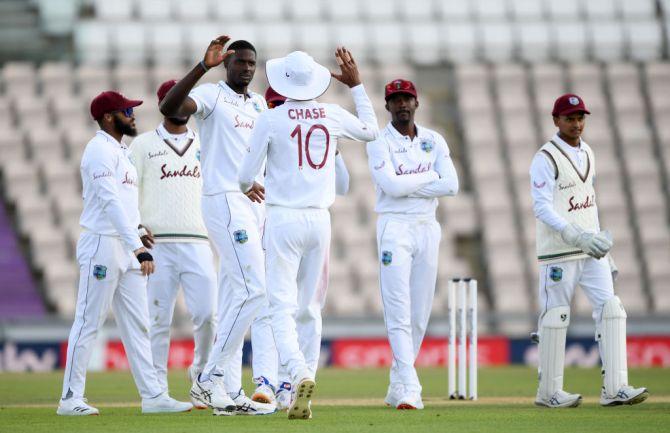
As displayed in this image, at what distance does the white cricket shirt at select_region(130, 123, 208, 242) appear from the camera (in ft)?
27.5

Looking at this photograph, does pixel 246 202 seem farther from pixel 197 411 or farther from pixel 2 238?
pixel 2 238

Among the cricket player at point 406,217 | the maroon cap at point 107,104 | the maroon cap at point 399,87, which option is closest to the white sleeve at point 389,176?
the cricket player at point 406,217

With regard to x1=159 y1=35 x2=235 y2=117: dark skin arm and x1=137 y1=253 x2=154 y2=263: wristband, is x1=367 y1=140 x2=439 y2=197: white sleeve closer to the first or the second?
x1=159 y1=35 x2=235 y2=117: dark skin arm

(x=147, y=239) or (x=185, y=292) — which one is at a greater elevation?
(x=147, y=239)

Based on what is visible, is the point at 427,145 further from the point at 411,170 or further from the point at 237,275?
the point at 237,275

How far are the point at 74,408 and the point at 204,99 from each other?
2.01 m

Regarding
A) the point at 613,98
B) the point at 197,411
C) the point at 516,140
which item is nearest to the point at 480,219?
the point at 516,140

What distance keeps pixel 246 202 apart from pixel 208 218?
0.25 metres

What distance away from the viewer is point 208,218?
7637 millimetres

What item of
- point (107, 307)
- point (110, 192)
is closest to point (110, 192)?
point (110, 192)

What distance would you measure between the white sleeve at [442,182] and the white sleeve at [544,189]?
52 cm

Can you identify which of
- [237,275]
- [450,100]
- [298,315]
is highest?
[450,100]

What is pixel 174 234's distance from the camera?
8.38 metres

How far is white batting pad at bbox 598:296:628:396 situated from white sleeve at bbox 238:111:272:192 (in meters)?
2.59
